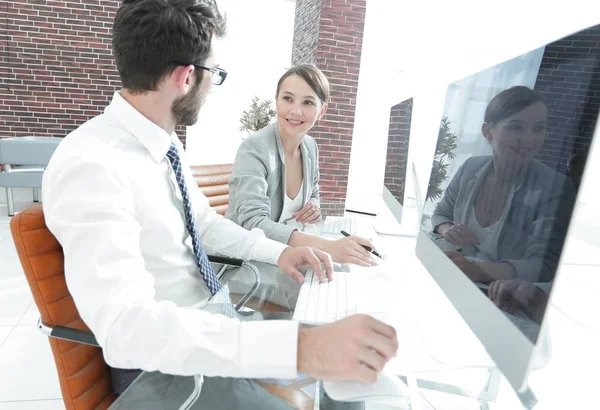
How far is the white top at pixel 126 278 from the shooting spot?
0.67m

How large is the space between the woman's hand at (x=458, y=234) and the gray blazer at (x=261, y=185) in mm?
636

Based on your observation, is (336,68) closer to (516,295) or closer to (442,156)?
(442,156)

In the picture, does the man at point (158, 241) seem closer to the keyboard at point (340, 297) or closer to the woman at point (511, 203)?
the keyboard at point (340, 297)

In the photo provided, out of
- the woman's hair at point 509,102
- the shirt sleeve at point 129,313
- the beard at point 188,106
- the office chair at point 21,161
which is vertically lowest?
the office chair at point 21,161

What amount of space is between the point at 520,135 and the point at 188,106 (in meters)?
0.80

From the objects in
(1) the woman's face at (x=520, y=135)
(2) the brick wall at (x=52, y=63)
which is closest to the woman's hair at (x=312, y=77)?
(1) the woman's face at (x=520, y=135)

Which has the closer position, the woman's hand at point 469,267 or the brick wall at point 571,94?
the brick wall at point 571,94

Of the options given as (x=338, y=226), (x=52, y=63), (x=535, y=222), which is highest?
(x=52, y=63)

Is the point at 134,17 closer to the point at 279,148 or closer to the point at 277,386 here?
the point at 277,386

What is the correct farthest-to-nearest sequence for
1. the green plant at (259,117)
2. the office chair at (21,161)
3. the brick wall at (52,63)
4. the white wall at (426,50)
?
the green plant at (259,117) → the brick wall at (52,63) → the office chair at (21,161) → the white wall at (426,50)

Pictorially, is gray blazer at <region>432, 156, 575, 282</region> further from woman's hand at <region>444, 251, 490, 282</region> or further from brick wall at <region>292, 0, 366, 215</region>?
brick wall at <region>292, 0, 366, 215</region>

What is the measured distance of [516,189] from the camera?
77cm

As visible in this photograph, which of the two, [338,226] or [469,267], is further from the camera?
[338,226]

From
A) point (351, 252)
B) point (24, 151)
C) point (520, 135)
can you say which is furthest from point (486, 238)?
point (24, 151)
